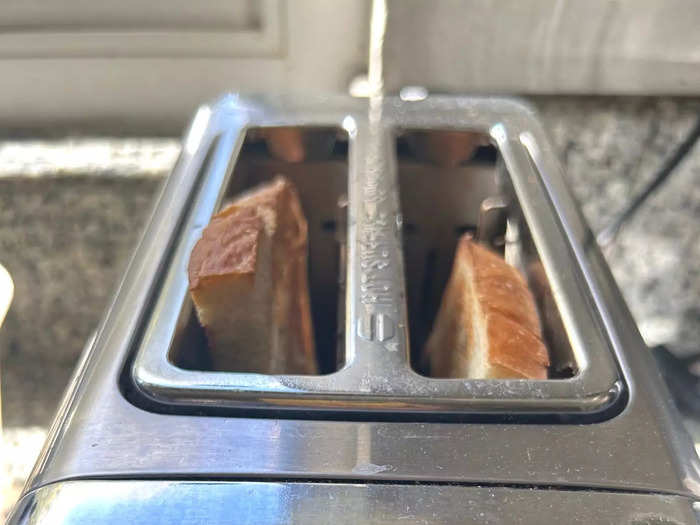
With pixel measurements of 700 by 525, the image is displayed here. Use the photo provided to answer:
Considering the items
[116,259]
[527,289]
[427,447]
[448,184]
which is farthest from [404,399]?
[116,259]

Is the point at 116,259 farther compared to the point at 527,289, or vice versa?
the point at 116,259

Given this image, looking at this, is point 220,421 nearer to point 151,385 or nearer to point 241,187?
point 151,385

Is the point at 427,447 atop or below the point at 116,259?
atop

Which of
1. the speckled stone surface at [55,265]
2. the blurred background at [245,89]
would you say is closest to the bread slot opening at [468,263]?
the blurred background at [245,89]

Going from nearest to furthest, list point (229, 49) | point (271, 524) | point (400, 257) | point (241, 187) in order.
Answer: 1. point (271, 524)
2. point (400, 257)
3. point (241, 187)
4. point (229, 49)

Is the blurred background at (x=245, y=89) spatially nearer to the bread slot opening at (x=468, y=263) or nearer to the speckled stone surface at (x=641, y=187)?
the speckled stone surface at (x=641, y=187)
